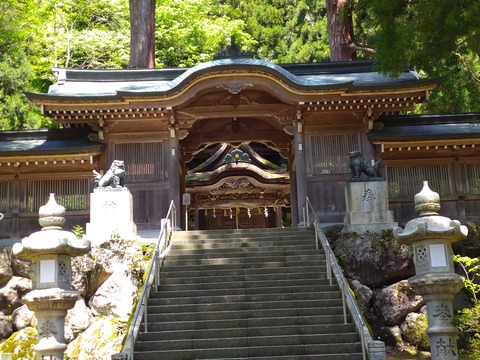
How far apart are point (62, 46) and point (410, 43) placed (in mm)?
19681

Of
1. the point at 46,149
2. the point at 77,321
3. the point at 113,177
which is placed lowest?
the point at 77,321

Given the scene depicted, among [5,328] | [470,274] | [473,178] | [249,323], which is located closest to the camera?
[249,323]

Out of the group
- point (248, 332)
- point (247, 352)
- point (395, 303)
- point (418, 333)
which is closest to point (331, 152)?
point (395, 303)

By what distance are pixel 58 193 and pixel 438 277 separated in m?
11.2

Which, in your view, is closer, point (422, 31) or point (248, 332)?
point (422, 31)

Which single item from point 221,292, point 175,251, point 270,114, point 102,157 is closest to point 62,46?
point 102,157

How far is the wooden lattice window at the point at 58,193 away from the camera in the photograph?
16.1 meters

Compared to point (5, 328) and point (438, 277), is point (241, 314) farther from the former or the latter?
point (5, 328)

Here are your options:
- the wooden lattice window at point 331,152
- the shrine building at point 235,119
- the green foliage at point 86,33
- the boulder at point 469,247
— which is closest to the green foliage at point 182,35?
the green foliage at point 86,33

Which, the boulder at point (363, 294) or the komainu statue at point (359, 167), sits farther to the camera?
the komainu statue at point (359, 167)

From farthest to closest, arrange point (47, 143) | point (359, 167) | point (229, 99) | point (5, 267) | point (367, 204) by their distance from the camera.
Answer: point (47, 143) < point (229, 99) < point (359, 167) < point (367, 204) < point (5, 267)

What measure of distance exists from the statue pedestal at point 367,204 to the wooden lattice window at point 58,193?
6.91 m

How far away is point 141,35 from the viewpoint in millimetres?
22125

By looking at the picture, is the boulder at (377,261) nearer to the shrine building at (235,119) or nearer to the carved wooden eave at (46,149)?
the shrine building at (235,119)
